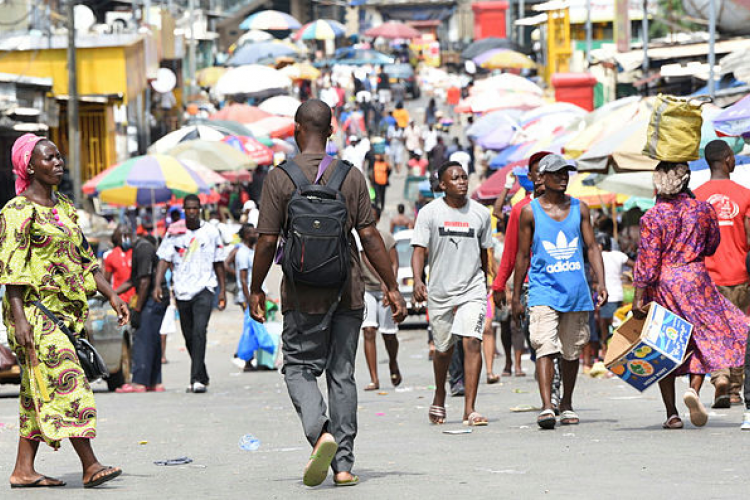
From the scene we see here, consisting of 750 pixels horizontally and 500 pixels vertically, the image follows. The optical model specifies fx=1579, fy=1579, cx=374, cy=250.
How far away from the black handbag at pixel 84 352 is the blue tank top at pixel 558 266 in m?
3.23

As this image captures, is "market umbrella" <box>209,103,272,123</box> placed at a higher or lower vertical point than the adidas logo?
higher

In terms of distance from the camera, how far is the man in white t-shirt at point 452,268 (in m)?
10.8

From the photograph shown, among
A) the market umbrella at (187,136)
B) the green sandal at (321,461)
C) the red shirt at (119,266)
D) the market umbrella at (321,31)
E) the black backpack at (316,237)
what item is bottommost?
the green sandal at (321,461)

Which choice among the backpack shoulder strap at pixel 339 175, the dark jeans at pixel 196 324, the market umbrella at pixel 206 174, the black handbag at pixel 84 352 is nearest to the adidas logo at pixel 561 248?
the backpack shoulder strap at pixel 339 175

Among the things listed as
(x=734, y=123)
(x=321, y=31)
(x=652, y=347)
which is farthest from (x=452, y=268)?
(x=321, y=31)

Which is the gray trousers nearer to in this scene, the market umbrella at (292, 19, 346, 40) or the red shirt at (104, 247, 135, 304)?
the red shirt at (104, 247, 135, 304)

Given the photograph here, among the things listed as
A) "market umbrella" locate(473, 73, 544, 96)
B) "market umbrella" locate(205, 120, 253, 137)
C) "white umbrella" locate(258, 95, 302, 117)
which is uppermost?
"market umbrella" locate(473, 73, 544, 96)

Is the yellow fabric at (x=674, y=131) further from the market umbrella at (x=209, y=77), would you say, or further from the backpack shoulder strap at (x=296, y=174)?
the market umbrella at (x=209, y=77)

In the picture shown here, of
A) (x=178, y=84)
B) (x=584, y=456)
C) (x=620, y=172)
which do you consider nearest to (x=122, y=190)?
(x=620, y=172)

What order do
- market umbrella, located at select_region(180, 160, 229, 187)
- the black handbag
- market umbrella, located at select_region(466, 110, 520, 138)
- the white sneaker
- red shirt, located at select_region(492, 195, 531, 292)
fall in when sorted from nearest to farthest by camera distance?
the black handbag, the white sneaker, red shirt, located at select_region(492, 195, 531, 292), market umbrella, located at select_region(180, 160, 229, 187), market umbrella, located at select_region(466, 110, 520, 138)

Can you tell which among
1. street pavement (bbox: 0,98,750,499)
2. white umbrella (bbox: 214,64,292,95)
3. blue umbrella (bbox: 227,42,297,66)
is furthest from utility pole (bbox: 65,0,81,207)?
blue umbrella (bbox: 227,42,297,66)

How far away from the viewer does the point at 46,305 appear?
790 cm

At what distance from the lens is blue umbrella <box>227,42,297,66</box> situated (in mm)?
56031

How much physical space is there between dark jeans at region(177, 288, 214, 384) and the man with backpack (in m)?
7.03
